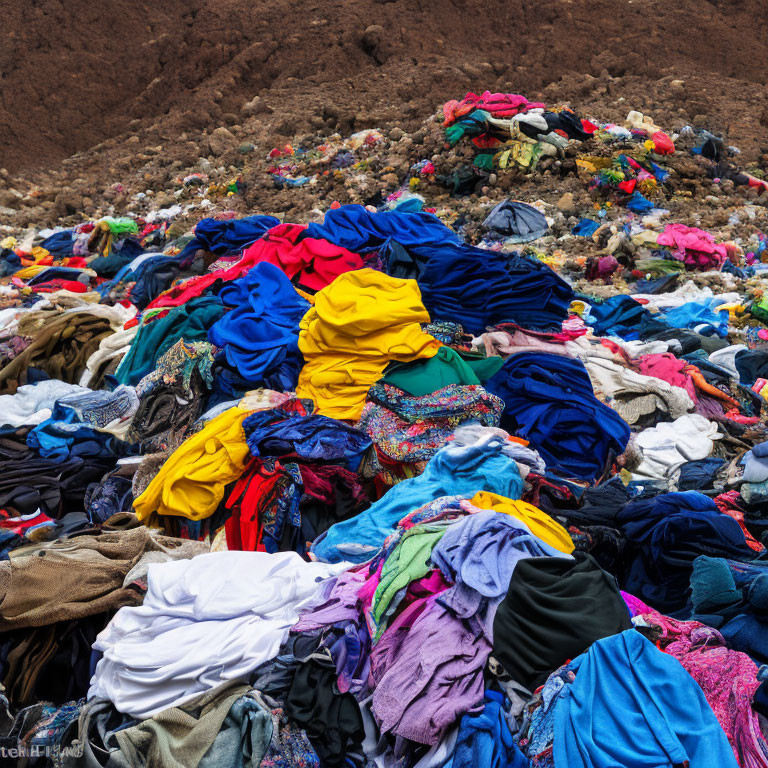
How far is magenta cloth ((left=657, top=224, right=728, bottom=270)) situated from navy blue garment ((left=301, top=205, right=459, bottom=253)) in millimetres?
2616

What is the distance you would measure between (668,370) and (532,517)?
2.05 meters

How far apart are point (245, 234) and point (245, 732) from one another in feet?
14.1

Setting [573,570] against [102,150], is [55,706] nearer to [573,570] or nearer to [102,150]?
[573,570]

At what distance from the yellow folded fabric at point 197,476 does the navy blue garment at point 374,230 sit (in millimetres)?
2087

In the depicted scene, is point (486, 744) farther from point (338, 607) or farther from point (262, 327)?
point (262, 327)

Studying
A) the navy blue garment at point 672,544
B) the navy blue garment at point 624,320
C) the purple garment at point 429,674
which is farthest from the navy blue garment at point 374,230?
the purple garment at point 429,674

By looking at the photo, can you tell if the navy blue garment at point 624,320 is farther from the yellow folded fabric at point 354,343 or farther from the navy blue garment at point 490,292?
the yellow folded fabric at point 354,343

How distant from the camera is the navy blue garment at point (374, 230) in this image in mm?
5117

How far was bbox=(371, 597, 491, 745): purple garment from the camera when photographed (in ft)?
6.51

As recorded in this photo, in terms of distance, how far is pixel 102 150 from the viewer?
12.3 meters

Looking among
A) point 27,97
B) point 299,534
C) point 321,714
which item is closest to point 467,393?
point 299,534

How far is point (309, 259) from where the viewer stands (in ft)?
16.3

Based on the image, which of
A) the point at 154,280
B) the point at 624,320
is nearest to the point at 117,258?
the point at 154,280

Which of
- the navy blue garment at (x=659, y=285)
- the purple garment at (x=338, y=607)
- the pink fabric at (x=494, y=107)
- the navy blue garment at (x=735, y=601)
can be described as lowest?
the navy blue garment at (x=659, y=285)
